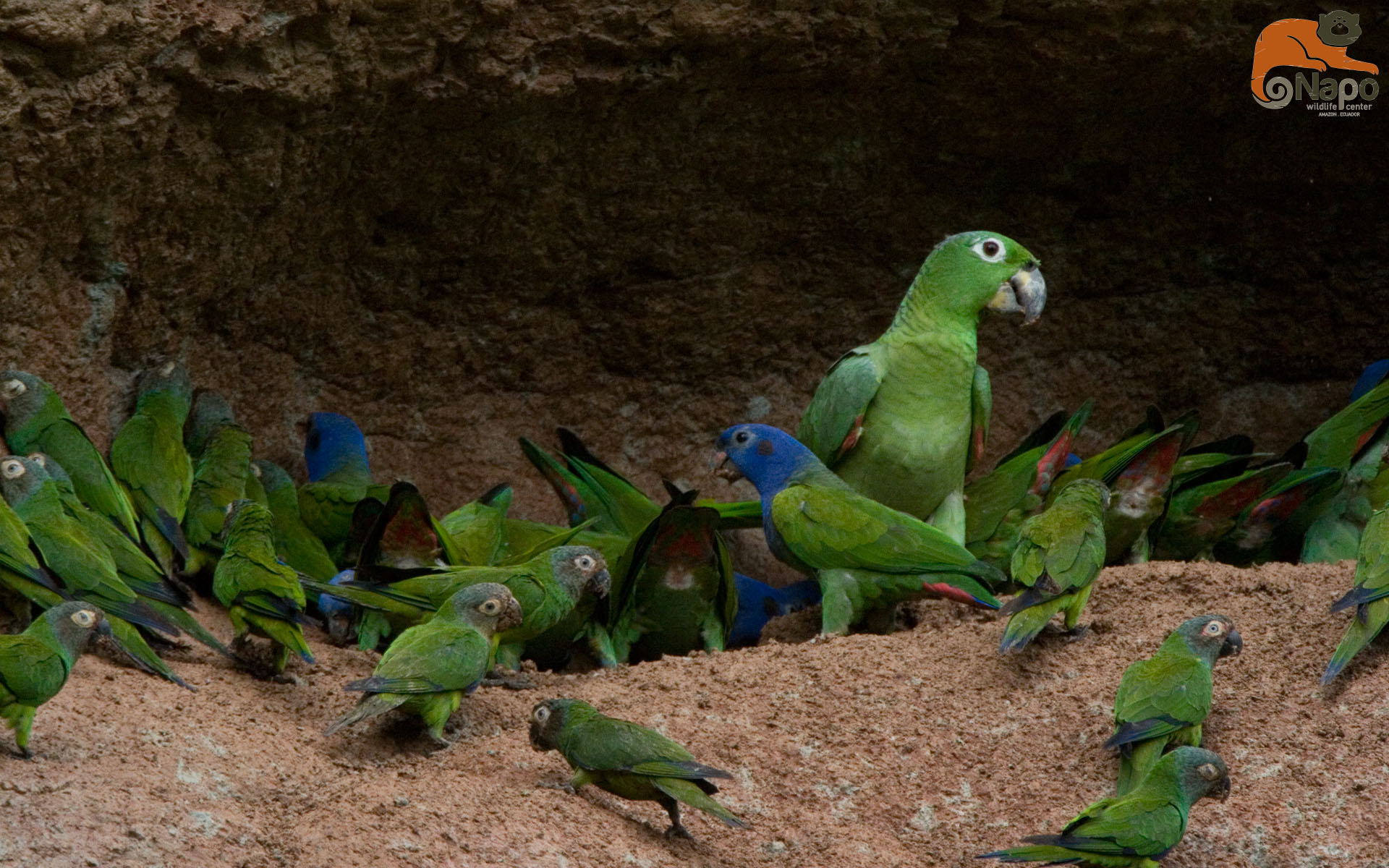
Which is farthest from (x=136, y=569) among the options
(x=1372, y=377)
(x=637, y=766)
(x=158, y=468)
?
(x=1372, y=377)

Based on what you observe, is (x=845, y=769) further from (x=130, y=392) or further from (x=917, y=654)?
(x=130, y=392)

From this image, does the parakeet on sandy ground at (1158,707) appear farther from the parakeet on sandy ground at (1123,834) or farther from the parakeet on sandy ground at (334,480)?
the parakeet on sandy ground at (334,480)

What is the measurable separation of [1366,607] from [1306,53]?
3.00 m

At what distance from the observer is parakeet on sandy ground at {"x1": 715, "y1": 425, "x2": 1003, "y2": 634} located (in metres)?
5.34

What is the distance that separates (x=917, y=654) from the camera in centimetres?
490

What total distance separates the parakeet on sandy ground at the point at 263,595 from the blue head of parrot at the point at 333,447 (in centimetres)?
136

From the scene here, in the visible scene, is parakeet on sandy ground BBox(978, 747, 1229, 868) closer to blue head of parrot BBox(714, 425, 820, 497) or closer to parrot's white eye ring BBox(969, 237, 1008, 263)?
blue head of parrot BBox(714, 425, 820, 497)

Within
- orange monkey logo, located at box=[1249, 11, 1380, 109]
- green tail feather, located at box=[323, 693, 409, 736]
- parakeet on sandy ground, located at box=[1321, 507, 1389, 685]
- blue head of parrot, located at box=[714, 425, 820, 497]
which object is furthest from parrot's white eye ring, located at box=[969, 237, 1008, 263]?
green tail feather, located at box=[323, 693, 409, 736]

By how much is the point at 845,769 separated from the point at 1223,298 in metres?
4.01

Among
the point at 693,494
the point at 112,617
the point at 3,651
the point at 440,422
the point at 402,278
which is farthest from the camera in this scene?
the point at 440,422

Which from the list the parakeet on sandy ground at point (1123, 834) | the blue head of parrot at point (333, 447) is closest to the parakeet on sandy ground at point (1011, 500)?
Answer: the blue head of parrot at point (333, 447)

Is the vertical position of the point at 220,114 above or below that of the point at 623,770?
above

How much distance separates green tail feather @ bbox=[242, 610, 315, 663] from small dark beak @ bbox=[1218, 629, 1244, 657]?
260 centimetres

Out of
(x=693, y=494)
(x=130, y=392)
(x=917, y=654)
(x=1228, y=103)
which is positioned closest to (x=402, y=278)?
(x=130, y=392)
